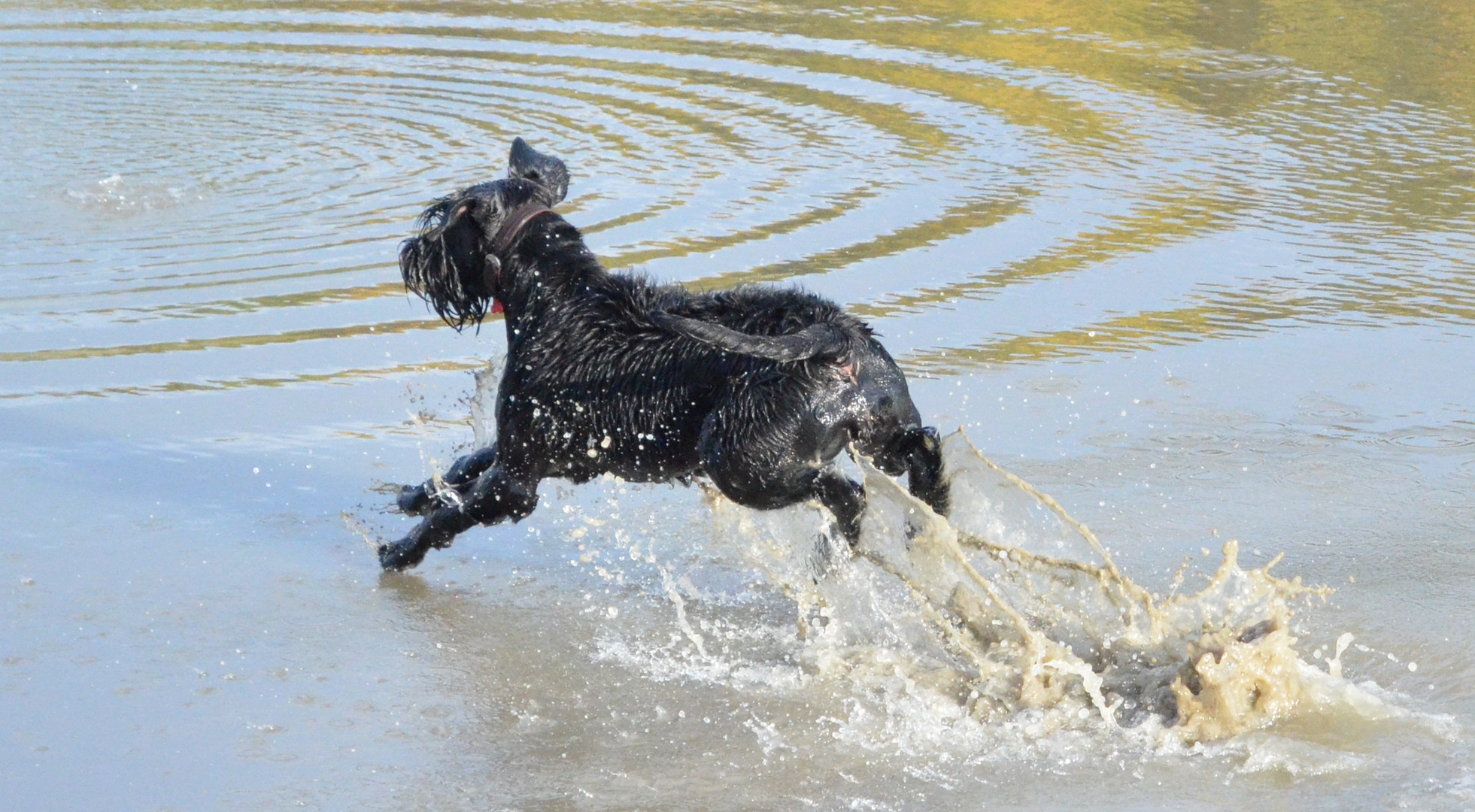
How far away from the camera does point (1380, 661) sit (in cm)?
476

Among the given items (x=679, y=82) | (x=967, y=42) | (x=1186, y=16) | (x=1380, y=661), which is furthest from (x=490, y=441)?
(x=1186, y=16)

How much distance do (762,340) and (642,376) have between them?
0.56m

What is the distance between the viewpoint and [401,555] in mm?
5371

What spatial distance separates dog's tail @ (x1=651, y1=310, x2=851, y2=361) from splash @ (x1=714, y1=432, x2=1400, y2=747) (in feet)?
1.40

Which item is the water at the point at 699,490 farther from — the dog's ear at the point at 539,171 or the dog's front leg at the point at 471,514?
the dog's ear at the point at 539,171

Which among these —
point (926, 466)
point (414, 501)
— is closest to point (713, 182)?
point (414, 501)

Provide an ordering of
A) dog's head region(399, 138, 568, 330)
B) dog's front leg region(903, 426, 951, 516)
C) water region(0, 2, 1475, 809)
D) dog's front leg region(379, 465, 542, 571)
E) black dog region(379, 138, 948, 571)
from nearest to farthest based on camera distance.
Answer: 1. water region(0, 2, 1475, 809)
2. black dog region(379, 138, 948, 571)
3. dog's front leg region(903, 426, 951, 516)
4. dog's head region(399, 138, 568, 330)
5. dog's front leg region(379, 465, 542, 571)

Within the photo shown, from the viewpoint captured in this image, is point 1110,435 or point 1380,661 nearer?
point 1380,661

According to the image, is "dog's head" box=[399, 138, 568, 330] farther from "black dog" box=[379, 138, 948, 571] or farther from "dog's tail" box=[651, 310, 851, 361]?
"dog's tail" box=[651, 310, 851, 361]

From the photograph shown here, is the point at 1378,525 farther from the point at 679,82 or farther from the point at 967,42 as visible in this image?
the point at 967,42

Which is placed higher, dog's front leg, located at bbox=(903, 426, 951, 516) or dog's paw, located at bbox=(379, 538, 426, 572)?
dog's front leg, located at bbox=(903, 426, 951, 516)

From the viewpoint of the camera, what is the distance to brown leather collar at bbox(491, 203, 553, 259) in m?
4.98

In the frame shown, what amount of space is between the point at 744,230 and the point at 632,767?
17.0 ft

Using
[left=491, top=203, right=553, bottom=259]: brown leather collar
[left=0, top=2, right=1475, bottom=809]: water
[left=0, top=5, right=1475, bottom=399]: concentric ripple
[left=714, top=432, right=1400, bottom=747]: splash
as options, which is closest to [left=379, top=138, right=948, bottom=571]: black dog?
[left=491, top=203, right=553, bottom=259]: brown leather collar
